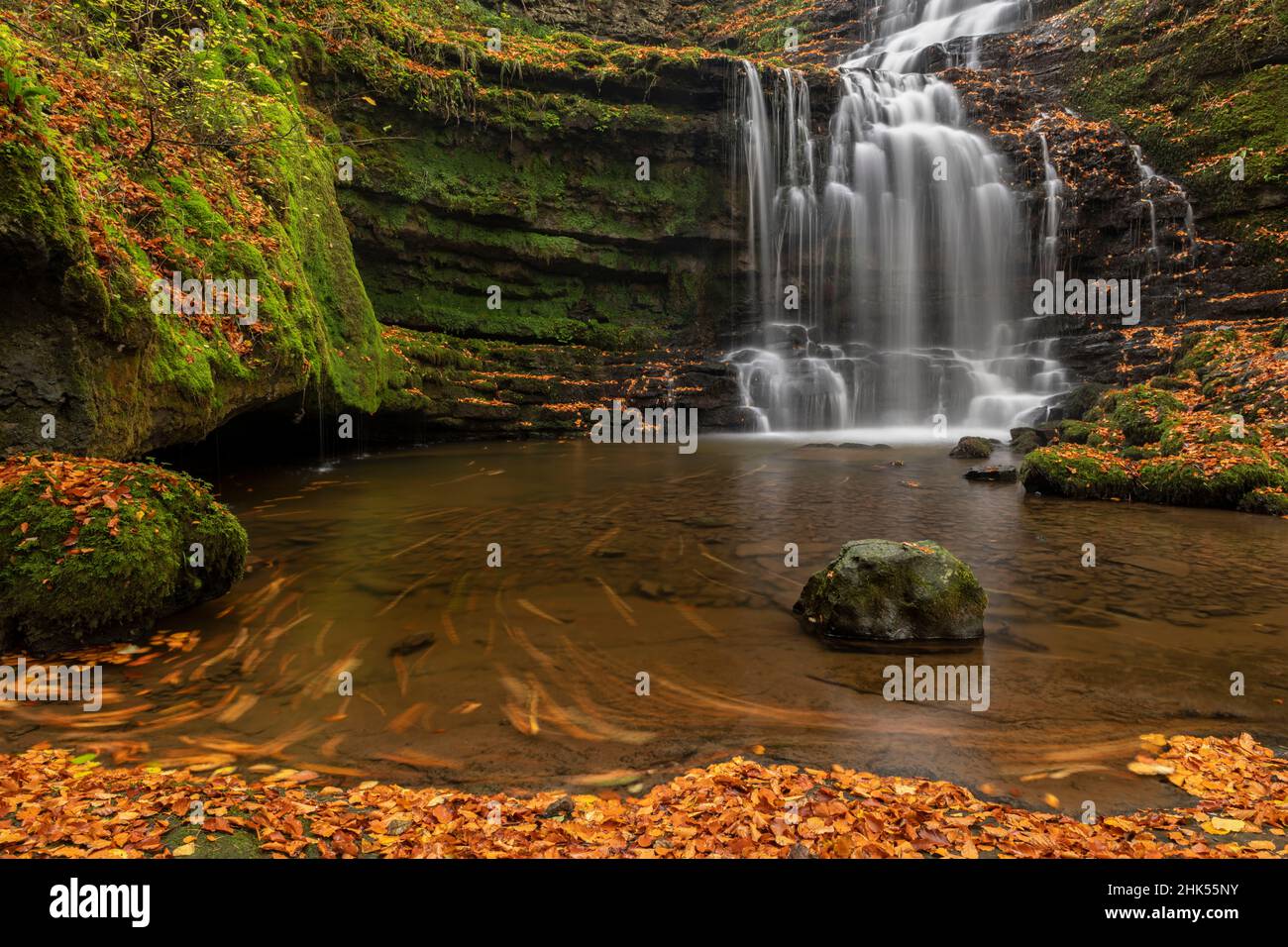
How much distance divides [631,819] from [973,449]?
14.1 meters

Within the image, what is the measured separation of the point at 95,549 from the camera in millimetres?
4164

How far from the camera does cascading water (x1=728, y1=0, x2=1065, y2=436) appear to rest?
21812 millimetres

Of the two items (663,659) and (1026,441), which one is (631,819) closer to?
(663,659)

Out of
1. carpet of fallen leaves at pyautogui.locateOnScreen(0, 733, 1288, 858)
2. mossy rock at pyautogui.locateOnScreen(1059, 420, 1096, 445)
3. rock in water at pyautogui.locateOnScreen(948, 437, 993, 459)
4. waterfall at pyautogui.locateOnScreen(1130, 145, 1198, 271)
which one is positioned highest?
waterfall at pyautogui.locateOnScreen(1130, 145, 1198, 271)

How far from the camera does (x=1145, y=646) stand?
4387 mm

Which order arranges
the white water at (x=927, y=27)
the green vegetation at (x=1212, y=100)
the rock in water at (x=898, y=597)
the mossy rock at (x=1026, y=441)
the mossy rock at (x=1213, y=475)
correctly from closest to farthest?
the rock in water at (x=898, y=597) < the mossy rock at (x=1213, y=475) < the mossy rock at (x=1026, y=441) < the green vegetation at (x=1212, y=100) < the white water at (x=927, y=27)

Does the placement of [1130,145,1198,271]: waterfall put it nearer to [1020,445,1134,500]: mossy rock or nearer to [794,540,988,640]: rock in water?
[1020,445,1134,500]: mossy rock

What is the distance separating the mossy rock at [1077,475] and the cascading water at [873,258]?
11.2m
